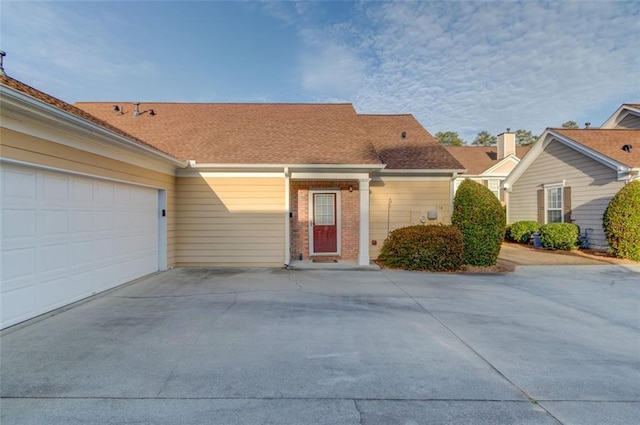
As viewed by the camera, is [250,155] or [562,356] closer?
[562,356]

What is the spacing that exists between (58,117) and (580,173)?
15585 mm

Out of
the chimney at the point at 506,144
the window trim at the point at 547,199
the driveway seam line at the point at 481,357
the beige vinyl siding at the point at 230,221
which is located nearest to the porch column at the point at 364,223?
the beige vinyl siding at the point at 230,221

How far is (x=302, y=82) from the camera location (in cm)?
1484

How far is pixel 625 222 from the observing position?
938cm

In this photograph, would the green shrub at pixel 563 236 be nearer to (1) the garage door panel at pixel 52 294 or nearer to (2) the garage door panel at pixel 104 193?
(2) the garage door panel at pixel 104 193

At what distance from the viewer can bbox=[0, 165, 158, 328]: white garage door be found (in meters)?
4.15

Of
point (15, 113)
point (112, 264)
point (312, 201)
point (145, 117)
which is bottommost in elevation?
point (112, 264)

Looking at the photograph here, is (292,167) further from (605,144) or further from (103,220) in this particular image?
(605,144)

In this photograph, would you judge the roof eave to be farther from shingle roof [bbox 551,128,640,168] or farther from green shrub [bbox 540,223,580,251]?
shingle roof [bbox 551,128,640,168]

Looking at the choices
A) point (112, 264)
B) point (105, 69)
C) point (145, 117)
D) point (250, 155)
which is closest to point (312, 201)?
point (250, 155)

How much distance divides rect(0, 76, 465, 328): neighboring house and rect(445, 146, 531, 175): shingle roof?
9848 mm

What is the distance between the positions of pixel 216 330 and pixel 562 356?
4180 mm

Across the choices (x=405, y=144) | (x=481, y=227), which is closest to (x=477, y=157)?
(x=405, y=144)

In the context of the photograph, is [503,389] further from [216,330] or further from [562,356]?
[216,330]
